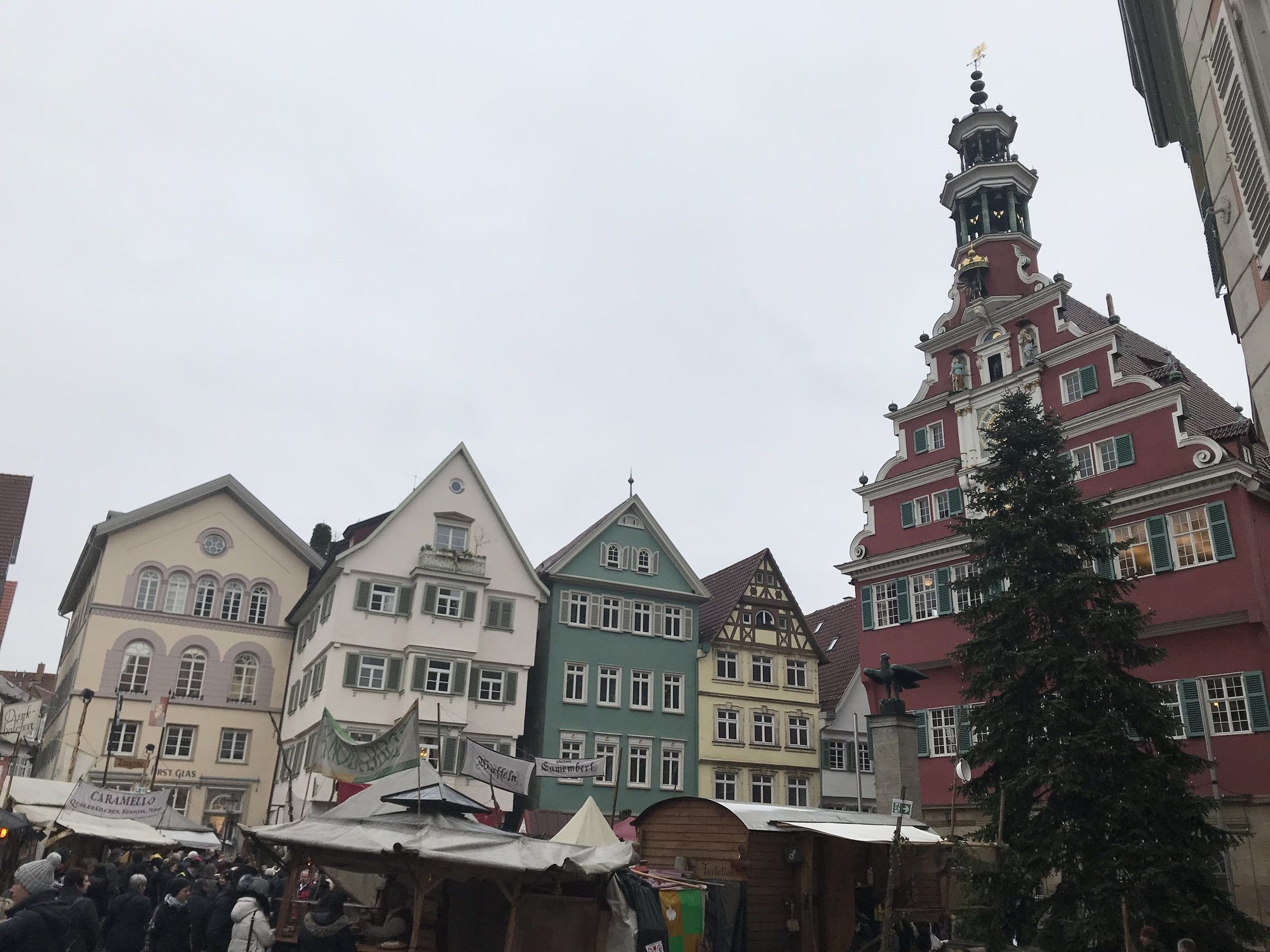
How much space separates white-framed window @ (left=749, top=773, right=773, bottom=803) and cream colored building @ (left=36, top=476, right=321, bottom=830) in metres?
20.2

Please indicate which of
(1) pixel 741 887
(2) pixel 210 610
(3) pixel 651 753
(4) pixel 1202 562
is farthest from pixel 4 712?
(4) pixel 1202 562

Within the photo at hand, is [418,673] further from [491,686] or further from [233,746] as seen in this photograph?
[233,746]

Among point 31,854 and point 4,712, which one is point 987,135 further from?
point 4,712

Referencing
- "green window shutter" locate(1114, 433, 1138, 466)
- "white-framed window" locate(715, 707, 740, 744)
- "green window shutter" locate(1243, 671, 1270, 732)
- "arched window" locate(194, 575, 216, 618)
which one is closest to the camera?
"green window shutter" locate(1243, 671, 1270, 732)

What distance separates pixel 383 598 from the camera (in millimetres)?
38938

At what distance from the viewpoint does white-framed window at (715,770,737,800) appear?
139 ft

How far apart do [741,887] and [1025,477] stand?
1157 centimetres

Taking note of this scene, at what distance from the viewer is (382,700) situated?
37.3 m

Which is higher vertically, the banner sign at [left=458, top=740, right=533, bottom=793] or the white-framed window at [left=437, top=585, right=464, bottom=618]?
the white-framed window at [left=437, top=585, right=464, bottom=618]

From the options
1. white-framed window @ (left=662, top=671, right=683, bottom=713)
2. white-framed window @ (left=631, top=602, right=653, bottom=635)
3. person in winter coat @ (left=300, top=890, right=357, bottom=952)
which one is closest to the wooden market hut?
person in winter coat @ (left=300, top=890, right=357, bottom=952)

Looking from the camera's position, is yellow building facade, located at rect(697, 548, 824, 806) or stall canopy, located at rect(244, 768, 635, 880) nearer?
stall canopy, located at rect(244, 768, 635, 880)

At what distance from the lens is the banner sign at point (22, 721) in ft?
195

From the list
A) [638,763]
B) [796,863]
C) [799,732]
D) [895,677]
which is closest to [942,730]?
[895,677]

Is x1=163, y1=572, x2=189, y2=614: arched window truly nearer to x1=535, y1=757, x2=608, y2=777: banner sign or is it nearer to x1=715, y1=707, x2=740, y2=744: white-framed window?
x1=715, y1=707, x2=740, y2=744: white-framed window
